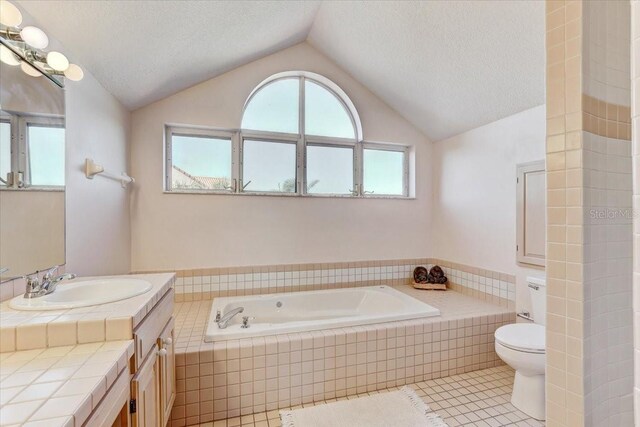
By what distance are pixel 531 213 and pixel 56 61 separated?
314cm

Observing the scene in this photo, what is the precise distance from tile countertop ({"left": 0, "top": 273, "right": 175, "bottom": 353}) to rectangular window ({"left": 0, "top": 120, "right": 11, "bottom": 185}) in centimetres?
51

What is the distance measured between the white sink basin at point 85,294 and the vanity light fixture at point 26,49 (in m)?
0.95

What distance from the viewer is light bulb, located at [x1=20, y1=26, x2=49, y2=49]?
3.82 ft

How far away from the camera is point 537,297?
2.20 meters

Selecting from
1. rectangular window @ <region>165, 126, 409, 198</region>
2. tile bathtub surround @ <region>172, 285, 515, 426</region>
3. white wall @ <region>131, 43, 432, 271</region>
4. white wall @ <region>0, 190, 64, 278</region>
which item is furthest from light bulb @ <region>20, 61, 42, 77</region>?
tile bathtub surround @ <region>172, 285, 515, 426</region>

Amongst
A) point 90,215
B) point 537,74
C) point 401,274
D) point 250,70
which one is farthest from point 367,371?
point 250,70

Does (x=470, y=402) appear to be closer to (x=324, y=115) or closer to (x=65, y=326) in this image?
(x=65, y=326)

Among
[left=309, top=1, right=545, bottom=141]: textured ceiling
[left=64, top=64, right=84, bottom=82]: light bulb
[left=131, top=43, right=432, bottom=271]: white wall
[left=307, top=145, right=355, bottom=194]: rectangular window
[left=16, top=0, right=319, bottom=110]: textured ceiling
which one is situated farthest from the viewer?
[left=307, top=145, right=355, bottom=194]: rectangular window

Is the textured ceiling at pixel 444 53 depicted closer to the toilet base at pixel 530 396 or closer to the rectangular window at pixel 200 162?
the rectangular window at pixel 200 162

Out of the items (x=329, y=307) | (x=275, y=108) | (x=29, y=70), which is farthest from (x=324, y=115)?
(x=29, y=70)

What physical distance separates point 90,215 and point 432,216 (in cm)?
317

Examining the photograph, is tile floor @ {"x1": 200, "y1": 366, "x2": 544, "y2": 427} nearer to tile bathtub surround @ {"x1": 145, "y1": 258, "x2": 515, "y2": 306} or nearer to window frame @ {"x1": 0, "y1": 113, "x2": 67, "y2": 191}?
tile bathtub surround @ {"x1": 145, "y1": 258, "x2": 515, "y2": 306}

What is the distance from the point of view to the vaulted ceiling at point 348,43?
1.66m

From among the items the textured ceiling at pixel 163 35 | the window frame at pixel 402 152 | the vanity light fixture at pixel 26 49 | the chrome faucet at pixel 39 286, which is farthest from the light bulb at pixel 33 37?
the window frame at pixel 402 152
